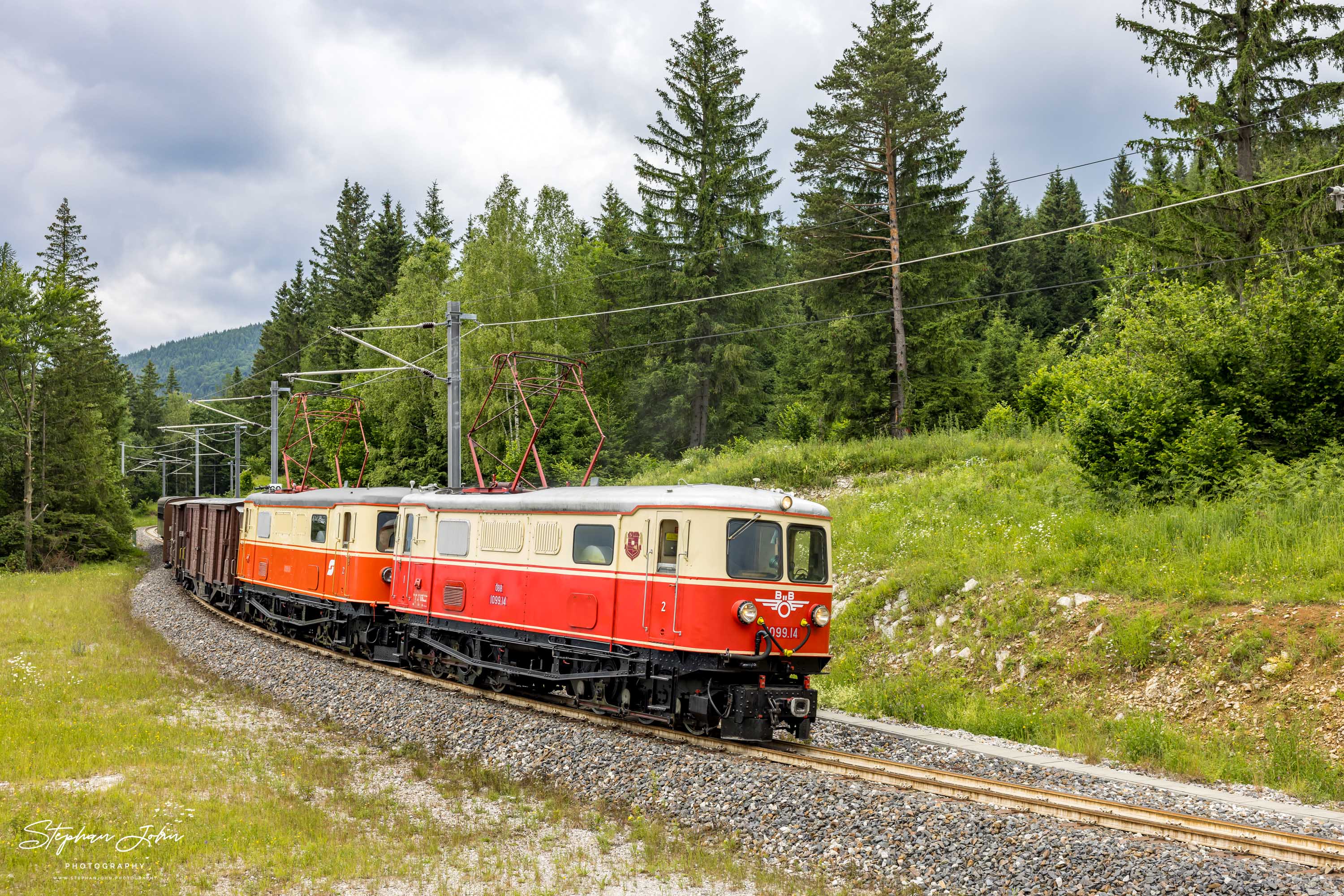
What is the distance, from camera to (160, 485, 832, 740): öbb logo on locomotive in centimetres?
1146

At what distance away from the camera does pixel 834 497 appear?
80.2 ft

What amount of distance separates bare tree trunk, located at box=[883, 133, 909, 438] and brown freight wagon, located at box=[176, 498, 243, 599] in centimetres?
1905

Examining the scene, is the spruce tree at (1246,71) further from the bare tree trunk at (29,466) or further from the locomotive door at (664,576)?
the bare tree trunk at (29,466)

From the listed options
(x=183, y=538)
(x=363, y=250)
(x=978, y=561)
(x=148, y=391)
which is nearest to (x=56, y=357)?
(x=183, y=538)

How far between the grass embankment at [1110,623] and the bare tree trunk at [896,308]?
8.68m

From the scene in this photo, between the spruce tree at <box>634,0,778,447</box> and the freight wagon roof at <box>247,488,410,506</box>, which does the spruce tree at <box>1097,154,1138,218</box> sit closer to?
the spruce tree at <box>634,0,778,447</box>

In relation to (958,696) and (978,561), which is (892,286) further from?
(958,696)

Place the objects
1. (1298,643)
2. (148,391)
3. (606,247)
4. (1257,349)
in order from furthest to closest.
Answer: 1. (148,391)
2. (606,247)
3. (1257,349)
4. (1298,643)

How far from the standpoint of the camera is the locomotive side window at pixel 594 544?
12.5m

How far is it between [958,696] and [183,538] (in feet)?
93.9

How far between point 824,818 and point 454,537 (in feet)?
29.3

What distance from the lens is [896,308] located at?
2909 centimetres

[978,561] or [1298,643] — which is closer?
A: [1298,643]

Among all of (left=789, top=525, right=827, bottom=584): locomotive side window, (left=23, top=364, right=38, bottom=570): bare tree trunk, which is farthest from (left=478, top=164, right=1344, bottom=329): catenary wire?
(left=23, top=364, right=38, bottom=570): bare tree trunk
